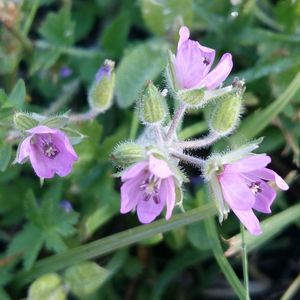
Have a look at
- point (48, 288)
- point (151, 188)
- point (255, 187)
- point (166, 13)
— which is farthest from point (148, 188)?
point (166, 13)

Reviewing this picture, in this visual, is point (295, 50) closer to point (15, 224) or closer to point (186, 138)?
point (186, 138)

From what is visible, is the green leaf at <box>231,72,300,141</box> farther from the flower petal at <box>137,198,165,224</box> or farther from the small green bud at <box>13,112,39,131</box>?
the small green bud at <box>13,112,39,131</box>

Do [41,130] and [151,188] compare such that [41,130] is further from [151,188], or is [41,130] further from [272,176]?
[272,176]

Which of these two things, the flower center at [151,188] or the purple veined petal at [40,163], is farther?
the purple veined petal at [40,163]

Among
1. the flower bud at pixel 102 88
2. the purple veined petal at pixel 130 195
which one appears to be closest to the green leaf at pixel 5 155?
the flower bud at pixel 102 88

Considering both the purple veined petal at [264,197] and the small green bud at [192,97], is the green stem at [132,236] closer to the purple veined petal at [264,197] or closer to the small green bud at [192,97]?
the purple veined petal at [264,197]

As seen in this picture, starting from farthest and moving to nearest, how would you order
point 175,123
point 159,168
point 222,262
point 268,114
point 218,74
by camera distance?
point 268,114 < point 222,262 < point 175,123 < point 218,74 < point 159,168

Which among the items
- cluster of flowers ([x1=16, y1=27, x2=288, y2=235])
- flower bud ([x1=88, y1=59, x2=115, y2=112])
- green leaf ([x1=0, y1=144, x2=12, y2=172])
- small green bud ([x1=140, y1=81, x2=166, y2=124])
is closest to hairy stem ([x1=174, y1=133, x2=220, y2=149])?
cluster of flowers ([x1=16, y1=27, x2=288, y2=235])
